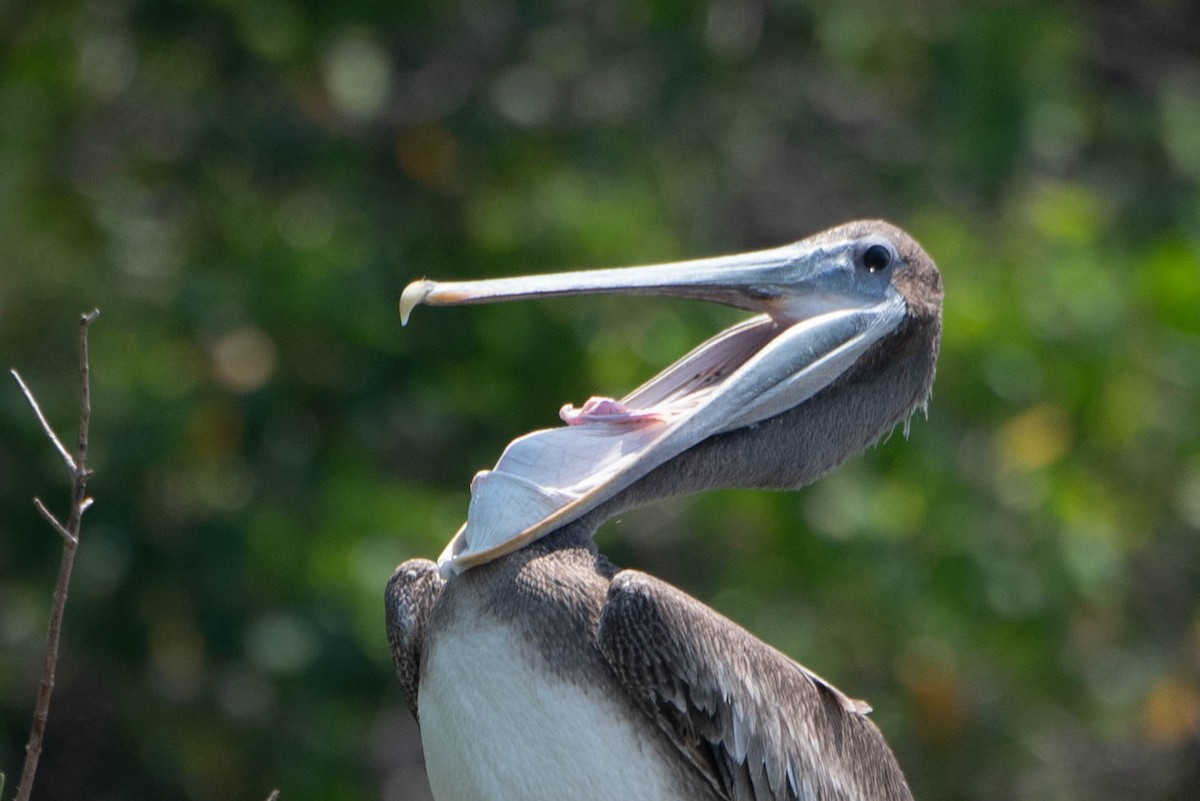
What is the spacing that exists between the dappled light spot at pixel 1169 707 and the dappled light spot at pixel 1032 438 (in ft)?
4.30

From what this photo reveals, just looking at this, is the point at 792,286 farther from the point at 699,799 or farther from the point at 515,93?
the point at 515,93

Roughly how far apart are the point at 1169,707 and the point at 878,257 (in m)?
4.64

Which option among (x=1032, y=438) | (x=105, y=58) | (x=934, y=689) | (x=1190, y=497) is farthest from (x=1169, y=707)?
(x=105, y=58)

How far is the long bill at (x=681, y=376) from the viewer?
9.92 feet

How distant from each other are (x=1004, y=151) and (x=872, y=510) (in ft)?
6.14

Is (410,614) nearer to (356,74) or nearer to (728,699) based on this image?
(728,699)

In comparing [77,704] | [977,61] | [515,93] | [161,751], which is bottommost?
[161,751]

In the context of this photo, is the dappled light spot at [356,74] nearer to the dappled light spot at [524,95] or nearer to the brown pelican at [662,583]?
the dappled light spot at [524,95]

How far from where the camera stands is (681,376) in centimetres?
335

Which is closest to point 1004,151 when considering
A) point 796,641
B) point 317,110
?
point 796,641

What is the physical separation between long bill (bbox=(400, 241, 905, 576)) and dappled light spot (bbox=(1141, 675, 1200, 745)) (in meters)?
4.56

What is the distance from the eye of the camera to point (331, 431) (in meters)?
7.30

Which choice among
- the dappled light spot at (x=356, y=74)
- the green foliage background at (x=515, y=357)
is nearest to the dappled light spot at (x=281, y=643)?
the green foliage background at (x=515, y=357)

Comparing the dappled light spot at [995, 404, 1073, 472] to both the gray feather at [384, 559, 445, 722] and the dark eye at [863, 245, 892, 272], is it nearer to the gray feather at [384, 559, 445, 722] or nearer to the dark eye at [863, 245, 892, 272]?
A: the dark eye at [863, 245, 892, 272]
